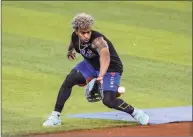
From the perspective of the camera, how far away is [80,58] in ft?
45.6

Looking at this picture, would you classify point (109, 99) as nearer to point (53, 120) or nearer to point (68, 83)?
point (68, 83)

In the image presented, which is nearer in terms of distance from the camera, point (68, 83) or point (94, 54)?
point (94, 54)

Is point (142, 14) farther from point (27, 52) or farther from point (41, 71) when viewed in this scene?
point (41, 71)

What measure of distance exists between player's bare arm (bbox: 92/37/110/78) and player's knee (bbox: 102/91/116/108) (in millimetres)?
387

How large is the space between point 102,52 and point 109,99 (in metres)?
0.70

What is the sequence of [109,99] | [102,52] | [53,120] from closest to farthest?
1. [102,52]
2. [109,99]
3. [53,120]

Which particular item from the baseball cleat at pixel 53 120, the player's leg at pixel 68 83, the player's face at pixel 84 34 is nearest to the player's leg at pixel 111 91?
the player's leg at pixel 68 83

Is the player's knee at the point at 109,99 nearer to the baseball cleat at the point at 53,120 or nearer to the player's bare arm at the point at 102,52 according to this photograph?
the player's bare arm at the point at 102,52

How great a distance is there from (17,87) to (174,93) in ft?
9.60

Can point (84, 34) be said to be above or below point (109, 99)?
above

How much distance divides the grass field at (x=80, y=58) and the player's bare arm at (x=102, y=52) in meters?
0.96

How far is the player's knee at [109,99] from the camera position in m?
8.57

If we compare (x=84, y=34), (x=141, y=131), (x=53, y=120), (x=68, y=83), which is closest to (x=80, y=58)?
(x=68, y=83)

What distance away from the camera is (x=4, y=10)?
20.0 metres
